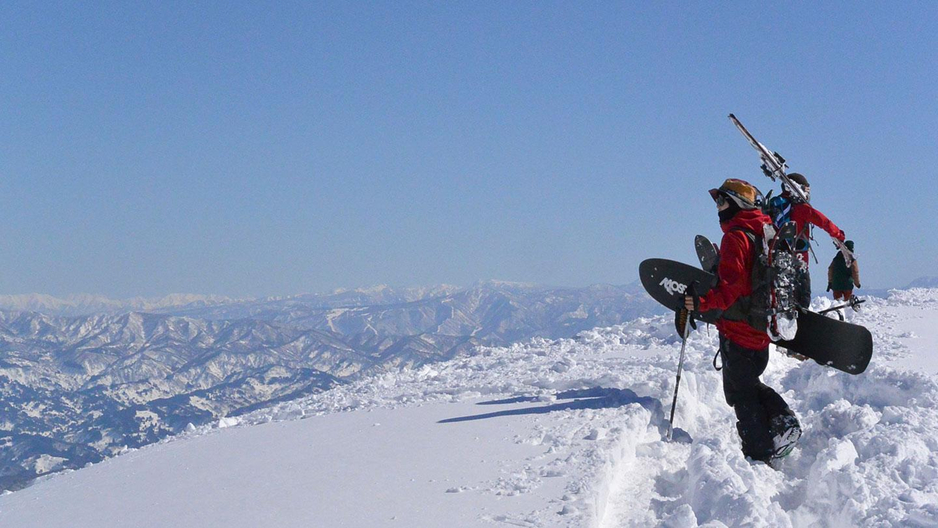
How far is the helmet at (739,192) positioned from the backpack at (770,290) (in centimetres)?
30

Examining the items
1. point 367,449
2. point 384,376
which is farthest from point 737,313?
point 384,376

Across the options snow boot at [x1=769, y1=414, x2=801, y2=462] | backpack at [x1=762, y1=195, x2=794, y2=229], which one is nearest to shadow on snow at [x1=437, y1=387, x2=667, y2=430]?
snow boot at [x1=769, y1=414, x2=801, y2=462]

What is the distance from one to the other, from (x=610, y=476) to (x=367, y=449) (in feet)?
7.65

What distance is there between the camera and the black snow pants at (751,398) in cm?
615

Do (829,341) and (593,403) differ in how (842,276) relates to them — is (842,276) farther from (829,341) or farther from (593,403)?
(593,403)

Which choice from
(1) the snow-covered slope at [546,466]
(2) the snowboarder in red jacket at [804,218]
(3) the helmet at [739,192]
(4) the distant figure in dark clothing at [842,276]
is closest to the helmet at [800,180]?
(2) the snowboarder in red jacket at [804,218]

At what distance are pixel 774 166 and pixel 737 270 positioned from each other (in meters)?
3.97

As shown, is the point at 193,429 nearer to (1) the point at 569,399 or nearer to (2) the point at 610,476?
(1) the point at 569,399

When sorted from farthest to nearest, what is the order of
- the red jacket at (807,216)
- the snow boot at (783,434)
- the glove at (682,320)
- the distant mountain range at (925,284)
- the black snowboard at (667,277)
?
the distant mountain range at (925,284) < the red jacket at (807,216) < the black snowboard at (667,277) < the glove at (682,320) < the snow boot at (783,434)

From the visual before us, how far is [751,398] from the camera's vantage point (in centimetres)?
659

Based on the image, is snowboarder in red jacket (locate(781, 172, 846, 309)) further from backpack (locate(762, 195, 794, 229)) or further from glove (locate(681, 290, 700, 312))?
glove (locate(681, 290, 700, 312))

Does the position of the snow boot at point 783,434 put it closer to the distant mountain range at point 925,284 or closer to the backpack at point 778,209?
the backpack at point 778,209

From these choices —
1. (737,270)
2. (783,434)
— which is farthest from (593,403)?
(737,270)

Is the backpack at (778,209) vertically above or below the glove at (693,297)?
above
